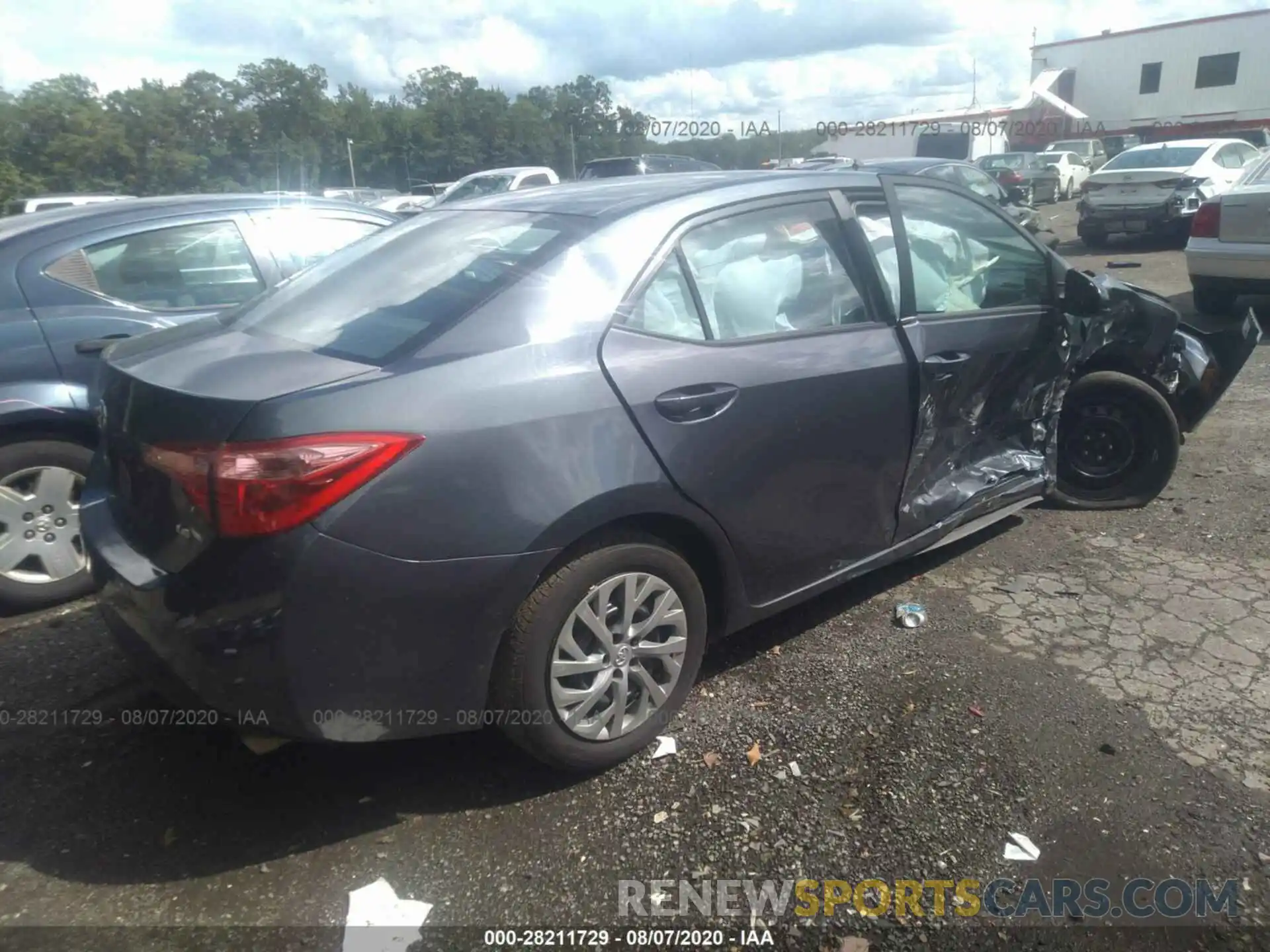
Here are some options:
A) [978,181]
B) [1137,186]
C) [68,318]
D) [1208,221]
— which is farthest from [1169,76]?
[68,318]

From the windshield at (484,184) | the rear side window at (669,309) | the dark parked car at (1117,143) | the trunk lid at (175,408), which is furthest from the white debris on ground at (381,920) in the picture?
the dark parked car at (1117,143)

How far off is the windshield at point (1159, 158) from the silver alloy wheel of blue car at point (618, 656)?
50.1 ft

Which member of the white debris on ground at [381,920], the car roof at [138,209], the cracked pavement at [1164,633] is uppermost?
the car roof at [138,209]

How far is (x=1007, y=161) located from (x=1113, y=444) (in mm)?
23523

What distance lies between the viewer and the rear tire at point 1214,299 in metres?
8.34

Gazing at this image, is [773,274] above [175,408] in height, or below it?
above

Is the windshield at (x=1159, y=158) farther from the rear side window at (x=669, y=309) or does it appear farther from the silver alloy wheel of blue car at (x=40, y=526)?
the silver alloy wheel of blue car at (x=40, y=526)

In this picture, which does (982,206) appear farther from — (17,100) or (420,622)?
(17,100)

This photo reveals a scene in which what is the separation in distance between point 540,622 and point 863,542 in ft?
4.71

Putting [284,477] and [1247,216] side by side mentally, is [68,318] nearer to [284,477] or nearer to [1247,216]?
[284,477]

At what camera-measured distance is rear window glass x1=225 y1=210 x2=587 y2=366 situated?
2.61 meters

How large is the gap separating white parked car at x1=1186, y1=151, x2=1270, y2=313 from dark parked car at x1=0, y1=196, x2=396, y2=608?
25.5 feet

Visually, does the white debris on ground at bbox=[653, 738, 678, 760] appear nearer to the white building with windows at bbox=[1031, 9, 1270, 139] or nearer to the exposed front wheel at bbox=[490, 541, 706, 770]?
the exposed front wheel at bbox=[490, 541, 706, 770]

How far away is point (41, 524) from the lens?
3.94m
